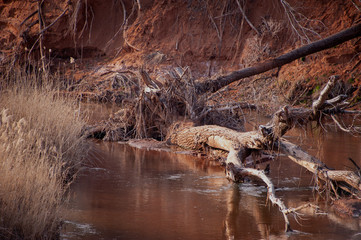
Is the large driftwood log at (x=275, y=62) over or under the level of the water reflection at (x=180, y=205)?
over

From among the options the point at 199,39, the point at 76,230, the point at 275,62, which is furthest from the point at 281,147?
the point at 199,39

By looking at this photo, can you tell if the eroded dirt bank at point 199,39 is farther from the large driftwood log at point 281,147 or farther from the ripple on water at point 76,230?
the ripple on water at point 76,230

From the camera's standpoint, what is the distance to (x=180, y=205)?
550 cm

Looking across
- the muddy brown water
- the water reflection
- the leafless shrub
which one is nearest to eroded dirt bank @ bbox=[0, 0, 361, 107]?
the leafless shrub

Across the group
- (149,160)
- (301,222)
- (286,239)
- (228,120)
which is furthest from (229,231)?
(228,120)

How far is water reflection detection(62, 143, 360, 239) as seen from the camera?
462 centimetres

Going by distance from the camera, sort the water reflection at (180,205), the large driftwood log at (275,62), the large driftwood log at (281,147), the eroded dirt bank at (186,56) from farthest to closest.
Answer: the eroded dirt bank at (186,56) < the large driftwood log at (275,62) < the large driftwood log at (281,147) < the water reflection at (180,205)

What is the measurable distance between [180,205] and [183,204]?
0.06 m

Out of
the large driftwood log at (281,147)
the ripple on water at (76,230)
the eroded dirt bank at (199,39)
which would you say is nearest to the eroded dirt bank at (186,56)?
the eroded dirt bank at (199,39)

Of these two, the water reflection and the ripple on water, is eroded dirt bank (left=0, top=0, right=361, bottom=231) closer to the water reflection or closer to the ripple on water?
the water reflection

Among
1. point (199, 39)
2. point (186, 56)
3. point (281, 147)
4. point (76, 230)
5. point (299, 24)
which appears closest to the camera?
point (76, 230)

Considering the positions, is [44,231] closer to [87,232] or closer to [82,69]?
[87,232]

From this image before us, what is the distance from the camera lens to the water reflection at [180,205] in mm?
4625

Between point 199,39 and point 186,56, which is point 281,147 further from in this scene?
point 199,39
